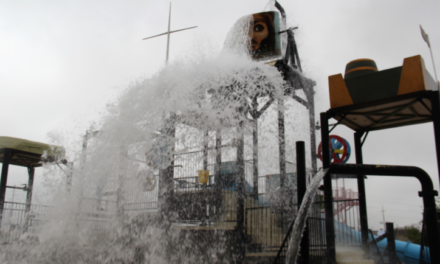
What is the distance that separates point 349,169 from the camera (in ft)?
13.7

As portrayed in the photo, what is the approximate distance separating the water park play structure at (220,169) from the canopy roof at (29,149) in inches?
102

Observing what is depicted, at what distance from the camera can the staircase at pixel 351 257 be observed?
5.29 m

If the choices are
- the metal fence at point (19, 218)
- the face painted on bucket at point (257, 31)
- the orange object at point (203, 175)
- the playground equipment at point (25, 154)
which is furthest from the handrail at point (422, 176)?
the metal fence at point (19, 218)

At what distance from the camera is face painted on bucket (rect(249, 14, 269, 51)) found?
904 cm

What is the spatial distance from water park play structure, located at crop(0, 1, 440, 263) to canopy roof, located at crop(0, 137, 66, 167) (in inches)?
102

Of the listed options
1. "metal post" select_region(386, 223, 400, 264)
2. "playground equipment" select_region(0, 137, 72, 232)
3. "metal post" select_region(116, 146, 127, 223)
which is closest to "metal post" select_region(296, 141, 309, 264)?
"metal post" select_region(386, 223, 400, 264)

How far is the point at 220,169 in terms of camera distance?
21.5 ft

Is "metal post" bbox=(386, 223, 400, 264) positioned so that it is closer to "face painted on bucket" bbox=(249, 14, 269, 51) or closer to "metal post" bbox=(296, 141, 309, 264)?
"metal post" bbox=(296, 141, 309, 264)

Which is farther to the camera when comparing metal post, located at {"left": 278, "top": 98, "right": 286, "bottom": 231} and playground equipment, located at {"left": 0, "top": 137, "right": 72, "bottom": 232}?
playground equipment, located at {"left": 0, "top": 137, "right": 72, "bottom": 232}

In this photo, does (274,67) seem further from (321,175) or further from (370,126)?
(321,175)

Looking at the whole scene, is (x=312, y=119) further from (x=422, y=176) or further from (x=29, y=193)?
(x=29, y=193)

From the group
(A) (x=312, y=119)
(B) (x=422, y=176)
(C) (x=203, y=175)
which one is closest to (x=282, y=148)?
(A) (x=312, y=119)

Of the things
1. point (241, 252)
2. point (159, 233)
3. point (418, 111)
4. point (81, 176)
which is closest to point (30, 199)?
point (81, 176)

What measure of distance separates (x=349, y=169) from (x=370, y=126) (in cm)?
272
